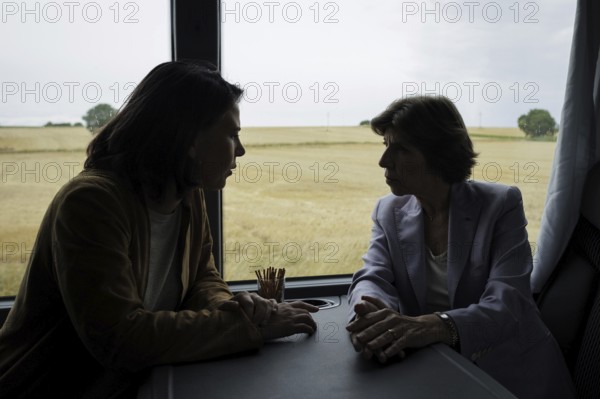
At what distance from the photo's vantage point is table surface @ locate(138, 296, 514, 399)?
1.03 meters

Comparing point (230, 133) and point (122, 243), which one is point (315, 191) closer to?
point (230, 133)

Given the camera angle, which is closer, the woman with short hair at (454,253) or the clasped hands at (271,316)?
the clasped hands at (271,316)

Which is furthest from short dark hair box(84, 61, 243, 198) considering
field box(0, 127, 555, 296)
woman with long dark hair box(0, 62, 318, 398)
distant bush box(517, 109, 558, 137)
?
distant bush box(517, 109, 558, 137)

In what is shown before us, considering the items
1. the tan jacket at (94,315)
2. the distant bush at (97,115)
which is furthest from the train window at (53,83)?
the tan jacket at (94,315)

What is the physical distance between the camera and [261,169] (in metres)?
2.03

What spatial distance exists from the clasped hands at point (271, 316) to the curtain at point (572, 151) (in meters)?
0.86

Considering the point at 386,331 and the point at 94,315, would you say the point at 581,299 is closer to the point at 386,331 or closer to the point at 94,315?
the point at 386,331

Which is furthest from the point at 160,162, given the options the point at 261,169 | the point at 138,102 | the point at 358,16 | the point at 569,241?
the point at 569,241

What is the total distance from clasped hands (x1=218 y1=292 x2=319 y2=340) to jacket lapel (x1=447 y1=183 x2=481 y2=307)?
0.45 meters

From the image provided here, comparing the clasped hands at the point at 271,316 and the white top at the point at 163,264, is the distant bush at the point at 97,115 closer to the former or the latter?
the white top at the point at 163,264

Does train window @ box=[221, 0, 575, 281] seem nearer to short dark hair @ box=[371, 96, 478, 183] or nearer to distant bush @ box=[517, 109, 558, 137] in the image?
distant bush @ box=[517, 109, 558, 137]

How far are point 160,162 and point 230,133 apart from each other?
199 mm

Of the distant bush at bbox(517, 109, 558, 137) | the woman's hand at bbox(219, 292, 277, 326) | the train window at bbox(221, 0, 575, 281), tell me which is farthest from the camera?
the distant bush at bbox(517, 109, 558, 137)

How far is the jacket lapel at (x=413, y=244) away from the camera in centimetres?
168
